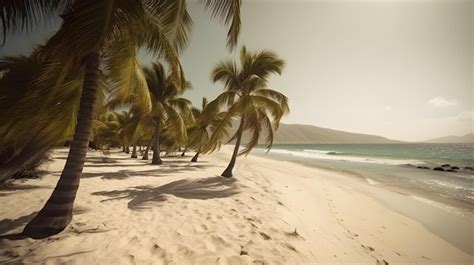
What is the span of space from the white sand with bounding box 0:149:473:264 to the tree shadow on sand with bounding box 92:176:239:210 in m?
0.03

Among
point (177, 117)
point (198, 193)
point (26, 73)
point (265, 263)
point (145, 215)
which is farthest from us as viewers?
point (177, 117)

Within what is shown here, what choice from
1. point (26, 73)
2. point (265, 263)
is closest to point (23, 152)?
point (26, 73)

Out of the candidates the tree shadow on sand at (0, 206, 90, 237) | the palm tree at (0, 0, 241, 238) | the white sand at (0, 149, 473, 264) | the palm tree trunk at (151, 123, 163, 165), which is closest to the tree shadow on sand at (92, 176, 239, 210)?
the white sand at (0, 149, 473, 264)

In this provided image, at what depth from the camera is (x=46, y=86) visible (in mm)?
4781

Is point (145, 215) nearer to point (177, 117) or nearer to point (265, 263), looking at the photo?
point (265, 263)

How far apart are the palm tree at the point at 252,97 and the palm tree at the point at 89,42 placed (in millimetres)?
4713

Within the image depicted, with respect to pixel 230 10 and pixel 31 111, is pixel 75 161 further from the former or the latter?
pixel 230 10

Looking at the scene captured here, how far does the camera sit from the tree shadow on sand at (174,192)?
653 centimetres

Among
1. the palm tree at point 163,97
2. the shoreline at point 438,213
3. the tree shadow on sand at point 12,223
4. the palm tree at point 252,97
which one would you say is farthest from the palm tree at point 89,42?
the palm tree at point 163,97

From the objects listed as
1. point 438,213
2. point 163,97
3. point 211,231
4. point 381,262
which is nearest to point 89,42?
point 211,231

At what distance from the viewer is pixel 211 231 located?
451 cm

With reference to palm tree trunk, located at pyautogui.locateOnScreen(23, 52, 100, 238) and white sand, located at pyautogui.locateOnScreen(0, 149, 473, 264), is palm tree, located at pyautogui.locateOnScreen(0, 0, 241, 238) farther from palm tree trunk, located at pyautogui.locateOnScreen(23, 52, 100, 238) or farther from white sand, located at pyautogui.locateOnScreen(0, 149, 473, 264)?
white sand, located at pyautogui.locateOnScreen(0, 149, 473, 264)

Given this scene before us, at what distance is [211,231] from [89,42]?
3681 mm

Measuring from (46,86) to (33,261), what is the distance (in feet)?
11.0
